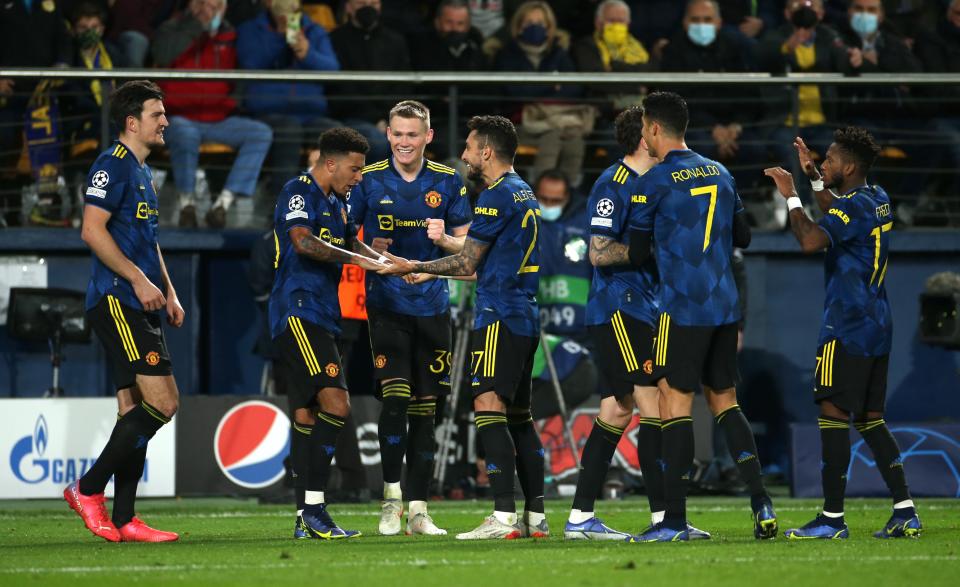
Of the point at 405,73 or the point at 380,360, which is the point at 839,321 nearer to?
the point at 380,360

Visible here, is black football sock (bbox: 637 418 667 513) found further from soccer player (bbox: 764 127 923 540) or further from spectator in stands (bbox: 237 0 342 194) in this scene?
spectator in stands (bbox: 237 0 342 194)

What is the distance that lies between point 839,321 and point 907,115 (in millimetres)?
7013

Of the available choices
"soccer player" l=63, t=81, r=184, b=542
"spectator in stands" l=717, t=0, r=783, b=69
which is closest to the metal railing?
"spectator in stands" l=717, t=0, r=783, b=69

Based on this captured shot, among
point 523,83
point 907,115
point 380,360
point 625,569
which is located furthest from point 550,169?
point 625,569

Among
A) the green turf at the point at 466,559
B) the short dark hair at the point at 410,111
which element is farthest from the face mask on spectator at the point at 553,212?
the short dark hair at the point at 410,111

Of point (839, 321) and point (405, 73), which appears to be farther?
point (405, 73)

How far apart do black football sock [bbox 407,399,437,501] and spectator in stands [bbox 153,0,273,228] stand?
15.9ft

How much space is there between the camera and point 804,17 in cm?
1448

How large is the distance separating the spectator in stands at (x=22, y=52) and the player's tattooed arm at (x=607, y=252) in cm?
737

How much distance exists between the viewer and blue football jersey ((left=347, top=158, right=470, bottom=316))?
902 centimetres

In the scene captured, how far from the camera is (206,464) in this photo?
40.4 ft

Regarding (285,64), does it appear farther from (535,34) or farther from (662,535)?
(662,535)

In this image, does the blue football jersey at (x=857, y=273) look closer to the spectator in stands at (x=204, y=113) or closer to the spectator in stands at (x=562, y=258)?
the spectator in stands at (x=562, y=258)

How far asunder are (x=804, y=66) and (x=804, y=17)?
462mm
